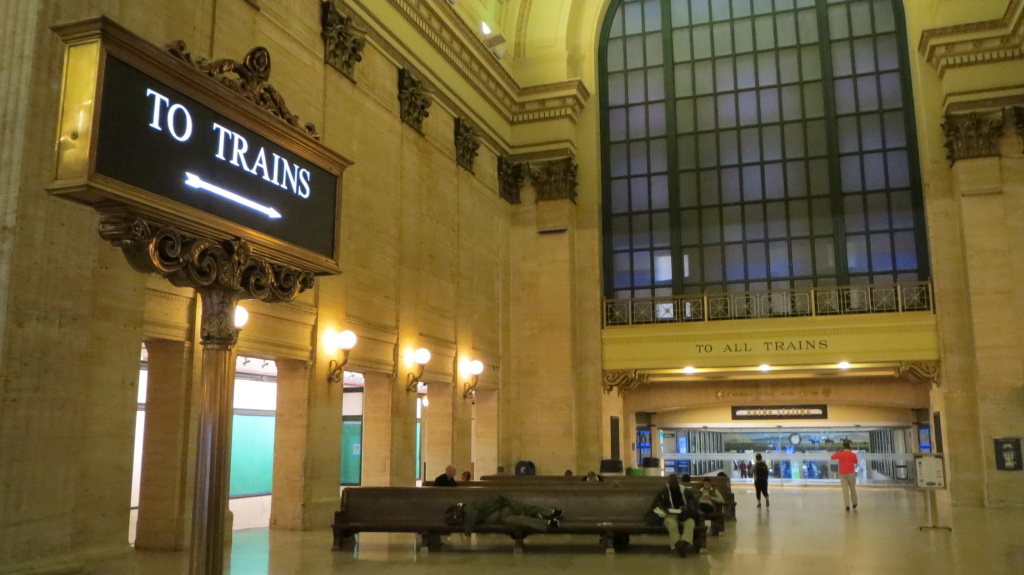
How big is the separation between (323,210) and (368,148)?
10.3 m

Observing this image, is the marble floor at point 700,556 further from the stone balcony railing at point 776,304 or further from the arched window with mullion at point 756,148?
the arched window with mullion at point 756,148

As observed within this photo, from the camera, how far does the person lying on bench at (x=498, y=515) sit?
10586 millimetres

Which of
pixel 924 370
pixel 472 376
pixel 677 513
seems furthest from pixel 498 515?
pixel 924 370

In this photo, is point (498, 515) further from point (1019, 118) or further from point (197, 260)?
point (1019, 118)

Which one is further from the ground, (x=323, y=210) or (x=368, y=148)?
(x=368, y=148)

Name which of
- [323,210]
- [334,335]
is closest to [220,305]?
[323,210]

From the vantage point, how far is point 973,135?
1894 centimetres

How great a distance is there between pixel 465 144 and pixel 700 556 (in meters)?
11.9

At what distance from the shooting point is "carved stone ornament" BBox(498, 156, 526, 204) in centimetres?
2186

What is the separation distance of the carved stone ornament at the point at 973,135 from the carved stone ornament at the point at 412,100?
1234cm

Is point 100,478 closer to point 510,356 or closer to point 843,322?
point 510,356

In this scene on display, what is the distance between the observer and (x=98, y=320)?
881 centimetres

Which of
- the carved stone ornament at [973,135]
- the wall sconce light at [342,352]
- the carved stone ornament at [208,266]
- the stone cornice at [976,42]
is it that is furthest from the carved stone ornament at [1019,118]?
the carved stone ornament at [208,266]

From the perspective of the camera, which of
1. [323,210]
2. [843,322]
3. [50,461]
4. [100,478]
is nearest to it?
[323,210]
